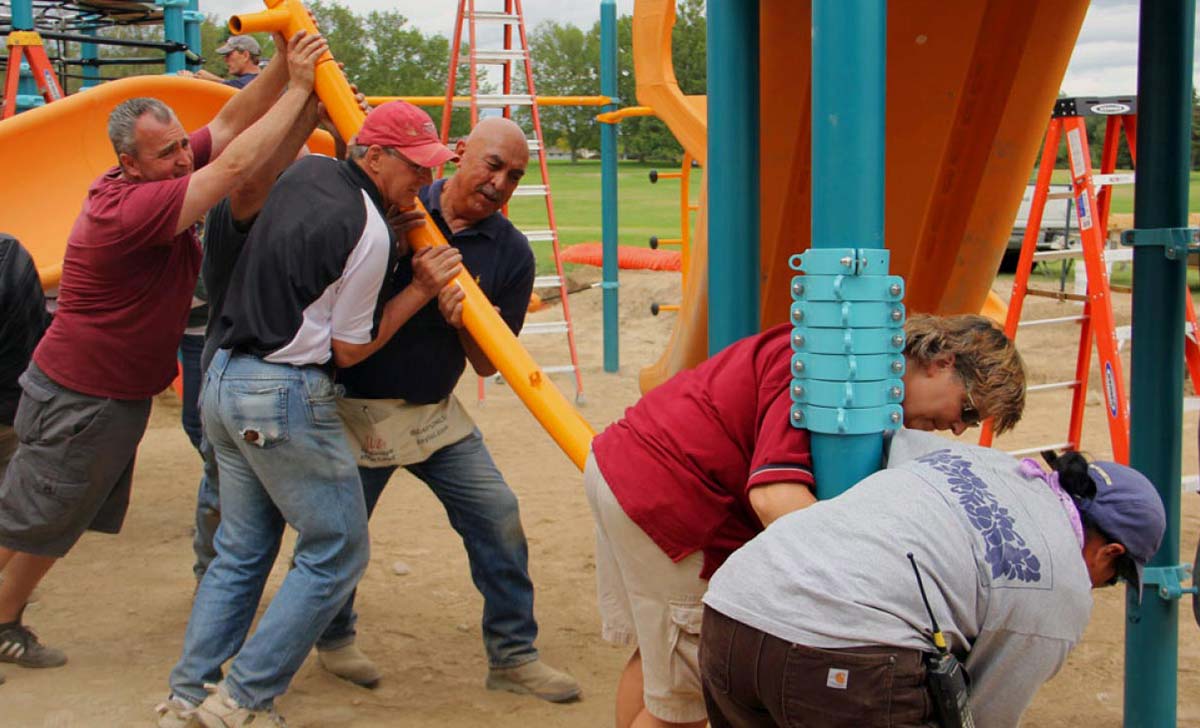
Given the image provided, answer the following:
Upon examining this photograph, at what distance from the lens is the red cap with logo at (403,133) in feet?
10.5

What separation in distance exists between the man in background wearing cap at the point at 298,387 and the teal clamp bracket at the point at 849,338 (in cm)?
142

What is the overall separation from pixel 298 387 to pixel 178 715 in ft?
3.32

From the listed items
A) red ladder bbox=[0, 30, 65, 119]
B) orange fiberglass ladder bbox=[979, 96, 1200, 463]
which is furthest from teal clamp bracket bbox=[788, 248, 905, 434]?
red ladder bbox=[0, 30, 65, 119]

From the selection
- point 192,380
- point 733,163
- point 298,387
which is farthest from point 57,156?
point 733,163

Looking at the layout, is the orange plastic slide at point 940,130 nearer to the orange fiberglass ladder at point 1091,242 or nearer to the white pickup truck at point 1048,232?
the orange fiberglass ladder at point 1091,242

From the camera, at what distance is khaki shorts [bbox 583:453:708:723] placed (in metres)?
2.57

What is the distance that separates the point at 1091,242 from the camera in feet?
17.4

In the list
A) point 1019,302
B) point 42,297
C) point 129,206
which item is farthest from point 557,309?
point 129,206

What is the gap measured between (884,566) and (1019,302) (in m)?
3.87

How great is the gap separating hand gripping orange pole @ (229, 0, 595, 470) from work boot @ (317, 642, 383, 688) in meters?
1.25

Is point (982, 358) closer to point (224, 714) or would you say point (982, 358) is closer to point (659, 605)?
point (659, 605)

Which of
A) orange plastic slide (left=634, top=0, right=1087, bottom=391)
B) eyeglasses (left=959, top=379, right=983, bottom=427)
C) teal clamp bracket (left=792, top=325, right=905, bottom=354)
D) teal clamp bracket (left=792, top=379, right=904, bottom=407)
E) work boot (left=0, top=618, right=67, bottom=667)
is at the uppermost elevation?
orange plastic slide (left=634, top=0, right=1087, bottom=391)

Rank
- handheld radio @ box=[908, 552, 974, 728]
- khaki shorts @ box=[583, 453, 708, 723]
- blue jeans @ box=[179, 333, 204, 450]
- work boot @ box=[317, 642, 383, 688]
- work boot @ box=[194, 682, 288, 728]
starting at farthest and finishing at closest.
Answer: blue jeans @ box=[179, 333, 204, 450]
work boot @ box=[317, 642, 383, 688]
work boot @ box=[194, 682, 288, 728]
khaki shorts @ box=[583, 453, 708, 723]
handheld radio @ box=[908, 552, 974, 728]

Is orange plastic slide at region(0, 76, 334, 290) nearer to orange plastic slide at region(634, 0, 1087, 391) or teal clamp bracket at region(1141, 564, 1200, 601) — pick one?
orange plastic slide at region(634, 0, 1087, 391)
